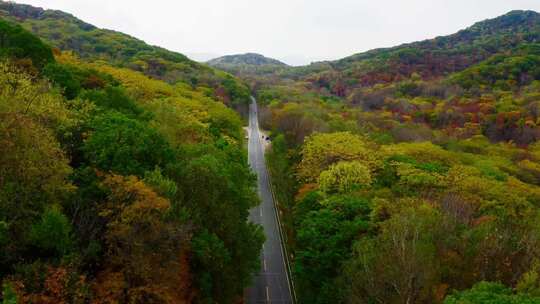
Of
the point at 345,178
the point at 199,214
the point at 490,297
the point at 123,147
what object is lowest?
the point at 490,297

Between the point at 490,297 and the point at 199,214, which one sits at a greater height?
the point at 199,214

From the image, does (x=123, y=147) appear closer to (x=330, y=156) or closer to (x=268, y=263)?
(x=268, y=263)

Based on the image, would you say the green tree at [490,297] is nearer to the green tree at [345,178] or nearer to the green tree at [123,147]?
the green tree at [123,147]

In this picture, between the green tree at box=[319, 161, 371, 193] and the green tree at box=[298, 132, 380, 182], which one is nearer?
the green tree at box=[319, 161, 371, 193]

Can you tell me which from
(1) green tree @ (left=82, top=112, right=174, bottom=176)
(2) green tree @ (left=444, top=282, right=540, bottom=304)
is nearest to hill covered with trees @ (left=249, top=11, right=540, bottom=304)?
(2) green tree @ (left=444, top=282, right=540, bottom=304)

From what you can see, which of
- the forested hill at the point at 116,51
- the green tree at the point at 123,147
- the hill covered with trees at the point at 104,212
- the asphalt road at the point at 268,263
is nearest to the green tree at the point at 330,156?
the asphalt road at the point at 268,263

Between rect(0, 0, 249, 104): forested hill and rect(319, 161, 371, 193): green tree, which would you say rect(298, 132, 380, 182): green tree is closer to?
rect(319, 161, 371, 193): green tree

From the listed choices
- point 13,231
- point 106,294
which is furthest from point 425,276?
point 13,231

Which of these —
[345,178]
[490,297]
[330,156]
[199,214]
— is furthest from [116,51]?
[490,297]

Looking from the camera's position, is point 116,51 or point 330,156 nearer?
point 330,156
